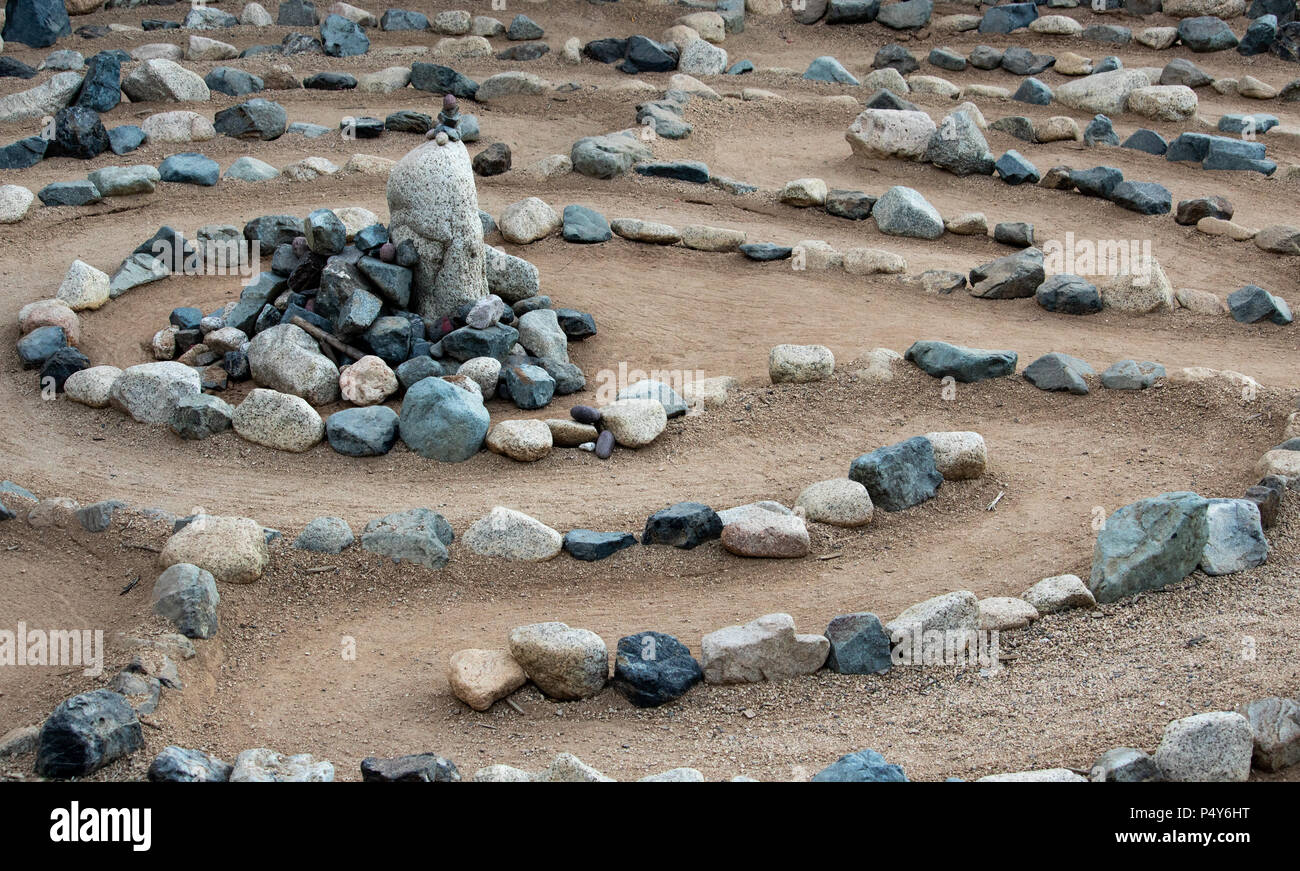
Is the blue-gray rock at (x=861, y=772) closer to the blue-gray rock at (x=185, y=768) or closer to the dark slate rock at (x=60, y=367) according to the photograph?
the blue-gray rock at (x=185, y=768)

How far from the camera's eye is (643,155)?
16.6 metres

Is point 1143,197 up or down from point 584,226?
up

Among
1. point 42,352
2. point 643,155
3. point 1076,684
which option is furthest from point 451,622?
point 643,155

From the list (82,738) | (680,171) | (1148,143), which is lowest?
(82,738)

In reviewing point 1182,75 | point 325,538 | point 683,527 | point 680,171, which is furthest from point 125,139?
point 1182,75

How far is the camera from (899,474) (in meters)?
9.74

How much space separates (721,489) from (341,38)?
13470 millimetres

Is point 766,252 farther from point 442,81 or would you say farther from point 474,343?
point 442,81

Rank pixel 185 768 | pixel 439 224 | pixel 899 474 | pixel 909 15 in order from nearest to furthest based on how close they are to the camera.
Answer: pixel 185 768 < pixel 899 474 < pixel 439 224 < pixel 909 15

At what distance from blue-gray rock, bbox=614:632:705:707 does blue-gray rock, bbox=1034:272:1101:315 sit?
6.99 m

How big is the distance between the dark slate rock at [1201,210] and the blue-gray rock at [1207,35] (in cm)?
666

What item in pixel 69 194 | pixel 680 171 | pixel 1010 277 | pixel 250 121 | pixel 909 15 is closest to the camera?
pixel 1010 277

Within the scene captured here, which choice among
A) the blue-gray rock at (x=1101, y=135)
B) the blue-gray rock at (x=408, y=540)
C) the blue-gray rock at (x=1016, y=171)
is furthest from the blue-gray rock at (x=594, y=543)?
the blue-gray rock at (x=1101, y=135)

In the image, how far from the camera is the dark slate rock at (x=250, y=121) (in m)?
17.2
